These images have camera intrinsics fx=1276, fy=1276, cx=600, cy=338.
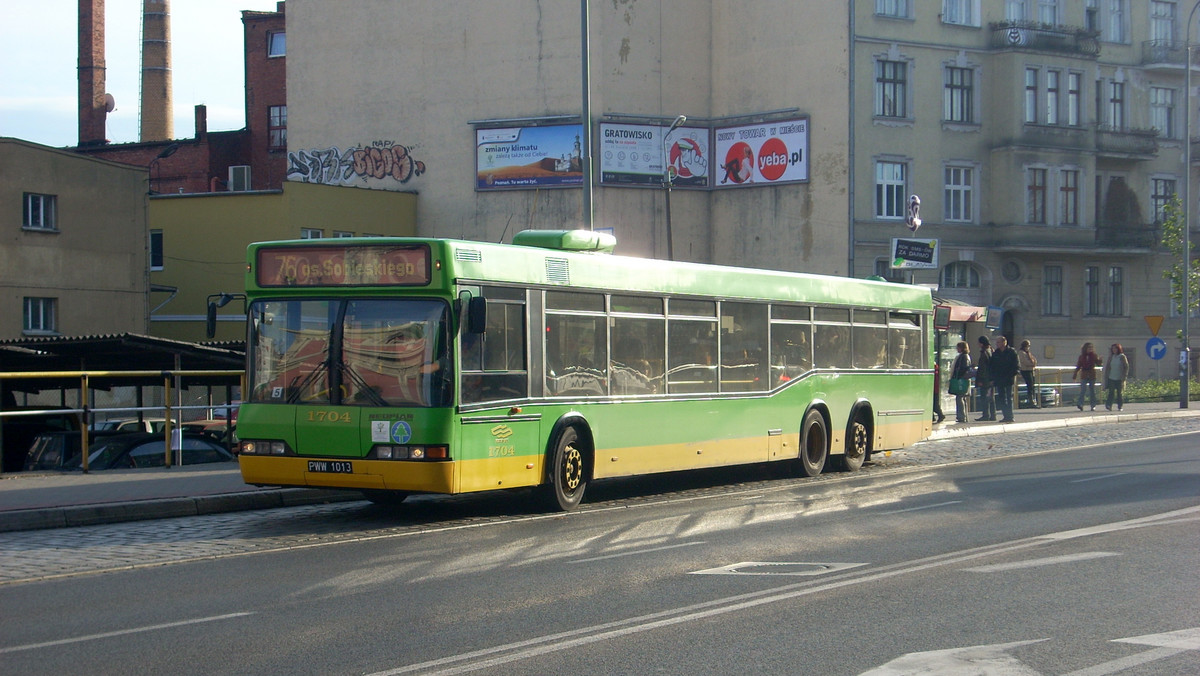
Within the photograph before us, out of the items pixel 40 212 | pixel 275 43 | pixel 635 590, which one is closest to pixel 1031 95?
pixel 40 212

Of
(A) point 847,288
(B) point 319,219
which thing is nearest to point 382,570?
(A) point 847,288

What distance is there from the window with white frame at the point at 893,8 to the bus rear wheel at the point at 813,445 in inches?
1286

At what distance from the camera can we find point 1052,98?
167 feet

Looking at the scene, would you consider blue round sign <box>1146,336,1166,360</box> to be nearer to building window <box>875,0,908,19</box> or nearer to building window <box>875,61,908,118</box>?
building window <box>875,61,908,118</box>

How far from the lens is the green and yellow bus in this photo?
40.2ft

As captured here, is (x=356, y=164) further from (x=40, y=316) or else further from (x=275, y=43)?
(x=40, y=316)

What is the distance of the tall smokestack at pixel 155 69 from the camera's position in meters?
66.5

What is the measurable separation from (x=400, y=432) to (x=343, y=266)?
1.79m

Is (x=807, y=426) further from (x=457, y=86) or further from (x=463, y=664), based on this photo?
(x=457, y=86)

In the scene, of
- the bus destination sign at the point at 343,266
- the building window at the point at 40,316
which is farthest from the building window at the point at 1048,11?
the bus destination sign at the point at 343,266

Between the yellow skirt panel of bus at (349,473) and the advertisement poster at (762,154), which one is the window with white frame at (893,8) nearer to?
the advertisement poster at (762,154)

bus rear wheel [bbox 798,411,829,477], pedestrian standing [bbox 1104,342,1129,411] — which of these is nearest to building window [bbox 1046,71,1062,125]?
pedestrian standing [bbox 1104,342,1129,411]

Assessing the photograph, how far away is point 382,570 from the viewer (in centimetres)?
963

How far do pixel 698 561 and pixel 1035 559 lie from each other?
2.58m
